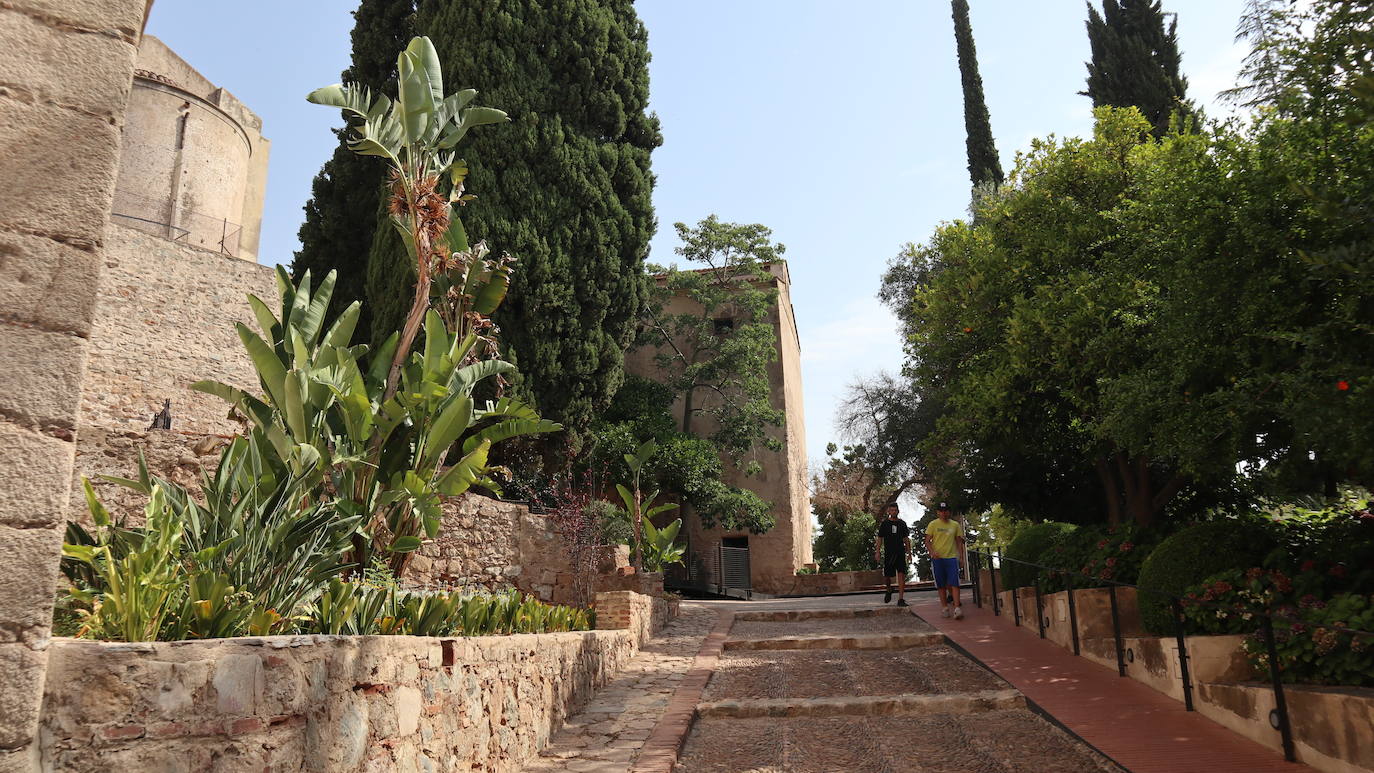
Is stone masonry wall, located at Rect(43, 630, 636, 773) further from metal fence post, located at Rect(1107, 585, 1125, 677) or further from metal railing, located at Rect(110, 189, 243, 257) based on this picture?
metal railing, located at Rect(110, 189, 243, 257)

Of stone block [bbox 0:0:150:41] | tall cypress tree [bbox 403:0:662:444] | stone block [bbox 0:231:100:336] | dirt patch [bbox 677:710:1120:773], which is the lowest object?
dirt patch [bbox 677:710:1120:773]

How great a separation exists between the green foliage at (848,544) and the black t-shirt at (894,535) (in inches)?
388

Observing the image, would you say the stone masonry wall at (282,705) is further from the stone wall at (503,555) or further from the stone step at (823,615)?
the stone step at (823,615)

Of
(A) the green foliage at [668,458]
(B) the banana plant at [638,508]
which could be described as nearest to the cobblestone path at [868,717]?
(B) the banana plant at [638,508]

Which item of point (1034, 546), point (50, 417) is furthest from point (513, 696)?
point (1034, 546)

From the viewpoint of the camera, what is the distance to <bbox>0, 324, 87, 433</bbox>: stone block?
239 cm

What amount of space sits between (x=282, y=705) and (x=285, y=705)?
19 mm

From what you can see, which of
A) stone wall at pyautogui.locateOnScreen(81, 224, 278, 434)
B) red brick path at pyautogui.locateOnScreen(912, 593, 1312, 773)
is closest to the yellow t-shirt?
red brick path at pyautogui.locateOnScreen(912, 593, 1312, 773)

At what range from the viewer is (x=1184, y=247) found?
7.17 metres

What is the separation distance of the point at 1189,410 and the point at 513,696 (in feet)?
19.5

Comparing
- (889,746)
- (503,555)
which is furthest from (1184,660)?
(503,555)

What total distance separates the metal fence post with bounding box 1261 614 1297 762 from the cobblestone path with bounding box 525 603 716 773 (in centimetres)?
398

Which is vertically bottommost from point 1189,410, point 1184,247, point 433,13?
point 1189,410

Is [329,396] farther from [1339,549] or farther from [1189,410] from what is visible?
[1339,549]
